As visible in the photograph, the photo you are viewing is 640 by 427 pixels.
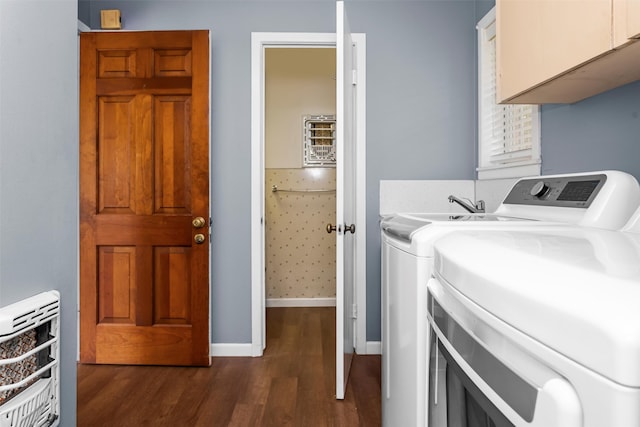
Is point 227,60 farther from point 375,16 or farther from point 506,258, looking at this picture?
point 506,258

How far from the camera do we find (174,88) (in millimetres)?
2420

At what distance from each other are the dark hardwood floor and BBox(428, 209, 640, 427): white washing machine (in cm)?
132

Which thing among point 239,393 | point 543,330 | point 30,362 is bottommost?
point 239,393

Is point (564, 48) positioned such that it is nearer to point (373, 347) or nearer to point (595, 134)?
point (595, 134)

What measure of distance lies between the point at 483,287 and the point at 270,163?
3.43 metres

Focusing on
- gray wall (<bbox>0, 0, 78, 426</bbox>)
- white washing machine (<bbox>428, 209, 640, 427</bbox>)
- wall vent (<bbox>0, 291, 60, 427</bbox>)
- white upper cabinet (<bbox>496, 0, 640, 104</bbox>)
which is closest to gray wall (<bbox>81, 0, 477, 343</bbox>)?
white upper cabinet (<bbox>496, 0, 640, 104</bbox>)

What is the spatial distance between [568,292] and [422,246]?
59 centimetres

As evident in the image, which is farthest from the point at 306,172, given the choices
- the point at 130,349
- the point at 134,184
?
the point at 130,349

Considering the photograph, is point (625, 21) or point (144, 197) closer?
point (625, 21)

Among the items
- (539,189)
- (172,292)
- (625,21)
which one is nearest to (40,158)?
(625,21)

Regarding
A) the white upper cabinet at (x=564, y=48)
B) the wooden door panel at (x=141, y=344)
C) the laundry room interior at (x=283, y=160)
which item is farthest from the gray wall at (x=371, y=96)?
the white upper cabinet at (x=564, y=48)

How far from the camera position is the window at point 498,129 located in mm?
1971

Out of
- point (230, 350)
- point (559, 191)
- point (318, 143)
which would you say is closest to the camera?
point (559, 191)

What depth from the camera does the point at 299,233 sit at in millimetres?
3828
